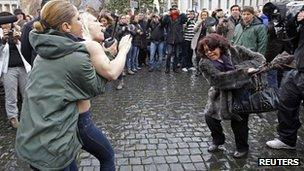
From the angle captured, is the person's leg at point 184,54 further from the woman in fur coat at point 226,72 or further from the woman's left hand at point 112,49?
the woman's left hand at point 112,49

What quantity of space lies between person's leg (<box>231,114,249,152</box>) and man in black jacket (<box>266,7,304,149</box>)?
0.57 metres

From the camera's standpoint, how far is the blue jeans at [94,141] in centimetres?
322

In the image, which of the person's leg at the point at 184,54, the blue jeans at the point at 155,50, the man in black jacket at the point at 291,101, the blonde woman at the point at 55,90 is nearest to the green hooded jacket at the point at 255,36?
the man in black jacket at the point at 291,101

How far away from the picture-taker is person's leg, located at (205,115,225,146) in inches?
207

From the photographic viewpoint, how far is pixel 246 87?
4.82 m

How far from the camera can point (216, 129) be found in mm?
5348

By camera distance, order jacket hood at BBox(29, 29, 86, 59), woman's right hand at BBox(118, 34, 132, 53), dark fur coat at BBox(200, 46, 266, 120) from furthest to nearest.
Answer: dark fur coat at BBox(200, 46, 266, 120) < woman's right hand at BBox(118, 34, 132, 53) < jacket hood at BBox(29, 29, 86, 59)

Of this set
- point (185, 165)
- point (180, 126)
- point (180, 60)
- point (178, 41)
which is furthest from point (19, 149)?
point (180, 60)

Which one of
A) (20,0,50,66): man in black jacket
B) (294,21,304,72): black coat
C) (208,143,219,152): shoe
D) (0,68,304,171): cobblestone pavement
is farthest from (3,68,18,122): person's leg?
(294,21,304,72): black coat

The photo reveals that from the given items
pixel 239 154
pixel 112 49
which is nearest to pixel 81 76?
pixel 112 49

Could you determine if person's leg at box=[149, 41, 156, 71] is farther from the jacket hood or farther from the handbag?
the jacket hood

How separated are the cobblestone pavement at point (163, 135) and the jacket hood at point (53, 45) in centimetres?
252

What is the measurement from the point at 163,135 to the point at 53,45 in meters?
3.85

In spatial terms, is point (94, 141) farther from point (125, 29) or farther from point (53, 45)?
point (125, 29)
